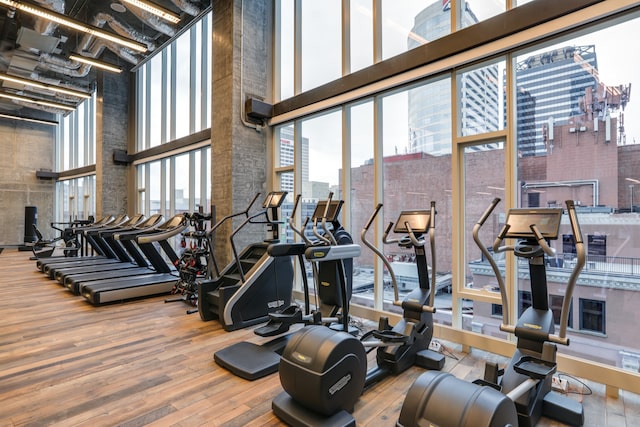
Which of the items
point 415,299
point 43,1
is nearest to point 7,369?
point 415,299

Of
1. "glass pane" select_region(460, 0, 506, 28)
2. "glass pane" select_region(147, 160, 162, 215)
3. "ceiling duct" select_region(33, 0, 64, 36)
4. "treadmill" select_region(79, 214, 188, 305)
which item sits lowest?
"treadmill" select_region(79, 214, 188, 305)

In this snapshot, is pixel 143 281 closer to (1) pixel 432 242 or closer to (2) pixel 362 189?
(2) pixel 362 189

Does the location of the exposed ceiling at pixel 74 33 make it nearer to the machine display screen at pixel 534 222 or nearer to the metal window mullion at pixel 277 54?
the metal window mullion at pixel 277 54

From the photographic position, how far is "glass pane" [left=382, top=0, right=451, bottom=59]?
13.6 feet

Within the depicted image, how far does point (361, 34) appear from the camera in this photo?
16.6 feet

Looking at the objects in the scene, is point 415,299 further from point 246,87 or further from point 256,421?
point 246,87

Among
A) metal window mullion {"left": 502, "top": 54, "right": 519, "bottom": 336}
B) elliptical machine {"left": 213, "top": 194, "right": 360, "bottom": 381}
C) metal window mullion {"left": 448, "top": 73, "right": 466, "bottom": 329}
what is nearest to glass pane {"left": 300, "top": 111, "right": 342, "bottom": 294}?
elliptical machine {"left": 213, "top": 194, "right": 360, "bottom": 381}

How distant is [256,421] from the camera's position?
2365mm

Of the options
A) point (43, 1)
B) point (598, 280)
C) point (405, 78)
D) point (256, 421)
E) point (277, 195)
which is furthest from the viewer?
point (43, 1)

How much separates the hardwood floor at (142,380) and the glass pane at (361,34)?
410 cm

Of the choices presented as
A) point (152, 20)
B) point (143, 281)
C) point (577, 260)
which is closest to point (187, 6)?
point (152, 20)

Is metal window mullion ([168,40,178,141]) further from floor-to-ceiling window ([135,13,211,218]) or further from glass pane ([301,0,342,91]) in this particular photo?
glass pane ([301,0,342,91])

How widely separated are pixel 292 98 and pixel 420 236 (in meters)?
3.74

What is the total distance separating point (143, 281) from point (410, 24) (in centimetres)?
605
